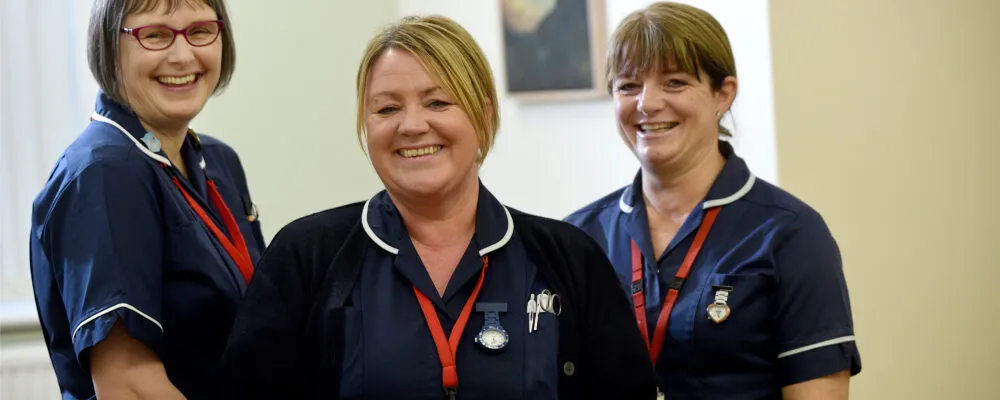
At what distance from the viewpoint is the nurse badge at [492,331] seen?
1814mm

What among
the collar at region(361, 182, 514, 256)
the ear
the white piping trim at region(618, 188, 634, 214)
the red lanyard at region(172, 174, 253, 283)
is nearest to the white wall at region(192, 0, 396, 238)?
the red lanyard at region(172, 174, 253, 283)

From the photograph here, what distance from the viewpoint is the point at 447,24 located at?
74.8 inches

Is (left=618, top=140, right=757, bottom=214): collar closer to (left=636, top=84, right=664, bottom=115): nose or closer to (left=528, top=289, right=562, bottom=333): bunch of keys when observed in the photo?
(left=636, top=84, right=664, bottom=115): nose

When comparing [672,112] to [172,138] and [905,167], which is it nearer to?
[172,138]

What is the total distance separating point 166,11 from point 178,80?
147 mm

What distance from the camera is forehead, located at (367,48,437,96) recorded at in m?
1.84

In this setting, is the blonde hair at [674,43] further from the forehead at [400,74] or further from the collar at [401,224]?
the forehead at [400,74]

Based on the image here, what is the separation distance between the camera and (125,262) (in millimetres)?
2018

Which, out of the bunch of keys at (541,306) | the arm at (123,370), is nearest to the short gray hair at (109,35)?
the arm at (123,370)

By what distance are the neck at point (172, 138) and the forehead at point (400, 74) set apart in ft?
2.16

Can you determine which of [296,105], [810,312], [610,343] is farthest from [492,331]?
[296,105]

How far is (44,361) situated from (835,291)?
2930 millimetres

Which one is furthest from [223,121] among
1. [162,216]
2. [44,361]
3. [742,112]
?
[162,216]

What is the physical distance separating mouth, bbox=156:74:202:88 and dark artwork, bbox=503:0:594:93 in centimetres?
224
